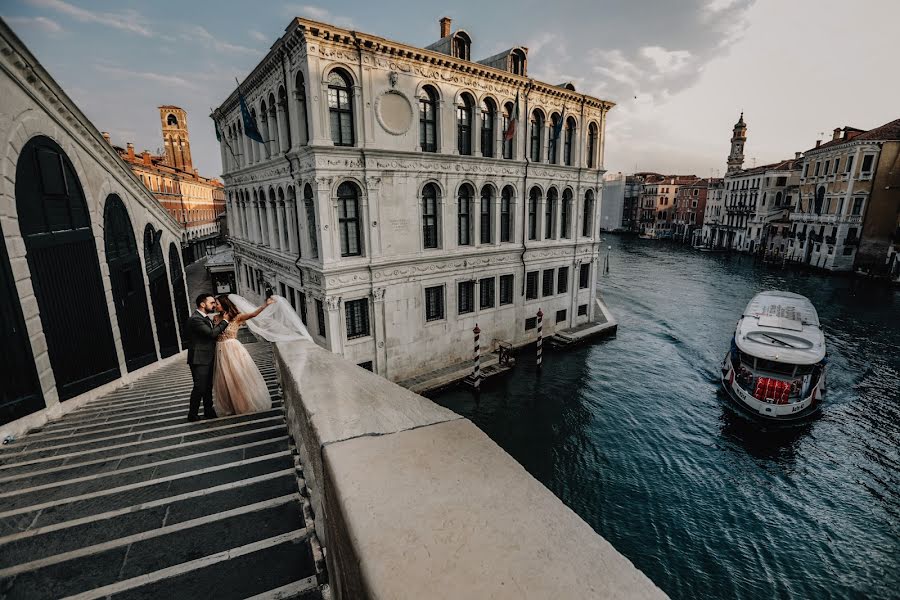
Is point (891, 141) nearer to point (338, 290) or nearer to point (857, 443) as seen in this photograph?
point (857, 443)

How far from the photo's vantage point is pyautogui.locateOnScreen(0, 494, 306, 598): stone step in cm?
235

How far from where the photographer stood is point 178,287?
16938mm

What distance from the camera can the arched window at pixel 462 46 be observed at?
1725cm

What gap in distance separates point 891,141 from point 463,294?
158ft

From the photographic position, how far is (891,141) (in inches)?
1522

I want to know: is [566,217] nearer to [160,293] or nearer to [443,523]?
[160,293]

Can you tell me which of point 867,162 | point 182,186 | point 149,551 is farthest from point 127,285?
point 867,162

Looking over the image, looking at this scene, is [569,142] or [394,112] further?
[569,142]

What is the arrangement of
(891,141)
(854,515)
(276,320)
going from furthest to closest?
(891,141) → (854,515) → (276,320)

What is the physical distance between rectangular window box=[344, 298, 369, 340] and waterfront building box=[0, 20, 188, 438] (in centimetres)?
631

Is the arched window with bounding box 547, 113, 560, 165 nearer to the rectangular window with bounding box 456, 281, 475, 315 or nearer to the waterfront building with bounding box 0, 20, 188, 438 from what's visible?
the rectangular window with bounding box 456, 281, 475, 315

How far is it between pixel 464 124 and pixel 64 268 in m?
14.4

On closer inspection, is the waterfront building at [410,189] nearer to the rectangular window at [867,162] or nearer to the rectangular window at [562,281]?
the rectangular window at [562,281]

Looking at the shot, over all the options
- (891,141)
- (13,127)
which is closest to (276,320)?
(13,127)
